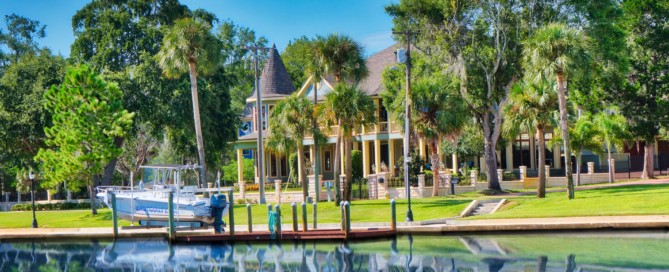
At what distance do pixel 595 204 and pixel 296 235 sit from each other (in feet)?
41.2

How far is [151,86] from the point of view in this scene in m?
58.7

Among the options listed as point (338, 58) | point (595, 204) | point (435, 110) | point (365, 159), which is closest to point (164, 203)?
point (338, 58)

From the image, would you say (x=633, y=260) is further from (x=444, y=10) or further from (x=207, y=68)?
(x=207, y=68)

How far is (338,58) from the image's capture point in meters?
46.2

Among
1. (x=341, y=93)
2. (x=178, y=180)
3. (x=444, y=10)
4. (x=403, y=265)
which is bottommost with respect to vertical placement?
(x=403, y=265)

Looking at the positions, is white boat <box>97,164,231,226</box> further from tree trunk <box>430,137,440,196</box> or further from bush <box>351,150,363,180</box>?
bush <box>351,150,363,180</box>

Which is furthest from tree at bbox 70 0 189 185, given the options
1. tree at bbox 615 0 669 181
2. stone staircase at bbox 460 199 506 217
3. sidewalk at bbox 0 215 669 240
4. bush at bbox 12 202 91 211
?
tree at bbox 615 0 669 181

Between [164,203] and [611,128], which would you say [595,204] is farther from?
[164,203]

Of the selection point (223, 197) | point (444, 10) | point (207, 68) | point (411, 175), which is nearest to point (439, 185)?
point (411, 175)

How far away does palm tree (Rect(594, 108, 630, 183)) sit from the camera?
175 feet

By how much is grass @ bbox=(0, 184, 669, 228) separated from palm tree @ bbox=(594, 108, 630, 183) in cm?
628

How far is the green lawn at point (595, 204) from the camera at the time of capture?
115 ft

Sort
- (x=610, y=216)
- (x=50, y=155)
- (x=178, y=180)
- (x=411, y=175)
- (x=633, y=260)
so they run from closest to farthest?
(x=633, y=260) → (x=610, y=216) → (x=178, y=180) → (x=50, y=155) → (x=411, y=175)

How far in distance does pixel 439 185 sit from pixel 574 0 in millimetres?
12179
